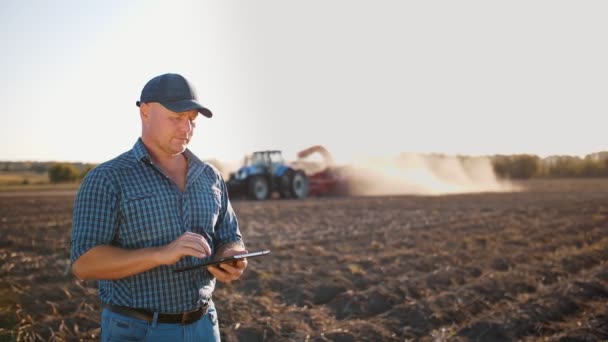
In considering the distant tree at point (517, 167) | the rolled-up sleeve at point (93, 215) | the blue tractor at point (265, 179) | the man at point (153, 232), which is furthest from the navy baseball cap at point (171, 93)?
the distant tree at point (517, 167)

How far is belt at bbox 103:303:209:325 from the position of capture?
2.12 meters

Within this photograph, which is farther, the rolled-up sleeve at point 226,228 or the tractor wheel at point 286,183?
the tractor wheel at point 286,183

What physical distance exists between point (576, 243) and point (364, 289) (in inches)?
177

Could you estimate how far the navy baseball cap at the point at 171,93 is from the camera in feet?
7.16

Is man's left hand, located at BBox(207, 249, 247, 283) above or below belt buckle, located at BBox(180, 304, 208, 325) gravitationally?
above

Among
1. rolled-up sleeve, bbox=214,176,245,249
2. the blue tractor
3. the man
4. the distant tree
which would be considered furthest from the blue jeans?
the distant tree

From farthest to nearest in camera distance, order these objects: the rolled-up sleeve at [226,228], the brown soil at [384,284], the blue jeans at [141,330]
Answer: the brown soil at [384,284], the rolled-up sleeve at [226,228], the blue jeans at [141,330]

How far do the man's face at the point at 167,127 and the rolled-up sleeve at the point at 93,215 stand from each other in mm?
277

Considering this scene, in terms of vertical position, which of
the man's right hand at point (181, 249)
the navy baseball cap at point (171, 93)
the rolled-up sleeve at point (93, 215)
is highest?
the navy baseball cap at point (171, 93)

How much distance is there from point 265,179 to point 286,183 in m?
0.75

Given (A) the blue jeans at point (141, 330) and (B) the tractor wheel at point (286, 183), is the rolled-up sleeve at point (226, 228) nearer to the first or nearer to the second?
(A) the blue jeans at point (141, 330)

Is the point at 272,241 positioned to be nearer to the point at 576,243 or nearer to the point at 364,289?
Answer: the point at 364,289

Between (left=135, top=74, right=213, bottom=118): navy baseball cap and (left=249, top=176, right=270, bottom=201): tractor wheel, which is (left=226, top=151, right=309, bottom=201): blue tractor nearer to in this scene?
(left=249, top=176, right=270, bottom=201): tractor wheel

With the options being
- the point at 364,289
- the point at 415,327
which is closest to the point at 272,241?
the point at 364,289
